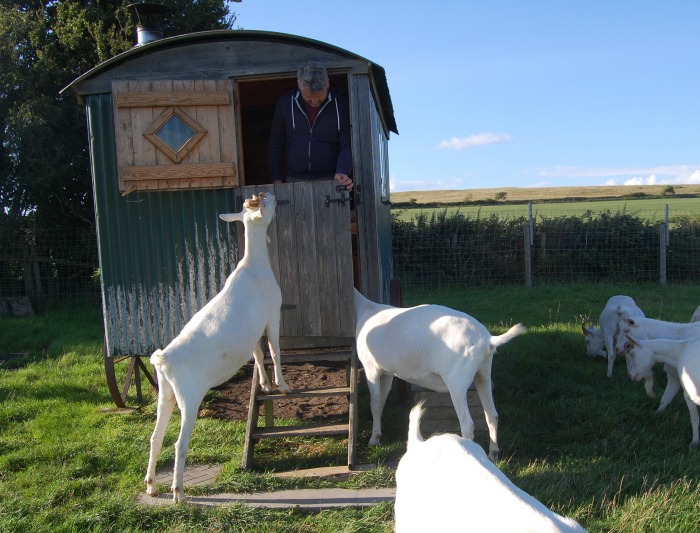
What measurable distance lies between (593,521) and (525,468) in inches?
39.9

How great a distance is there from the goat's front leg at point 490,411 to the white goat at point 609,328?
3127 millimetres

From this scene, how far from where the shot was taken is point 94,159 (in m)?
7.10

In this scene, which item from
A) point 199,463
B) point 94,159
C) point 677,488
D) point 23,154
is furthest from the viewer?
point 23,154

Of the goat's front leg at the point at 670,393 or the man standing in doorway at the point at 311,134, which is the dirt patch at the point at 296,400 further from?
the goat's front leg at the point at 670,393

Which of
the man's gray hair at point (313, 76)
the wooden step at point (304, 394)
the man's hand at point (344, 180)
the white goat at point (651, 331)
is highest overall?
the man's gray hair at point (313, 76)

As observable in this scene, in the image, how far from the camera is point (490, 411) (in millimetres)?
5508

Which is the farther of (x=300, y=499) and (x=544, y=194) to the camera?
(x=544, y=194)

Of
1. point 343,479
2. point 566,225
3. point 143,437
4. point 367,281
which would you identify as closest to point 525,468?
point 343,479

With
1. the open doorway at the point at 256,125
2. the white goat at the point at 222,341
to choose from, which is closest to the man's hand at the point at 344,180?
the white goat at the point at 222,341

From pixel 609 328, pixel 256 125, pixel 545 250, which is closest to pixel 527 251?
pixel 545 250

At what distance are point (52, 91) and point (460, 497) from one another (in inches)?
630

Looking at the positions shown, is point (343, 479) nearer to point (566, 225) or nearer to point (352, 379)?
point (352, 379)

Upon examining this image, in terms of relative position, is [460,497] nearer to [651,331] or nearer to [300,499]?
[300,499]

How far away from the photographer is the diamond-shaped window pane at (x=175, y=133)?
675 cm
